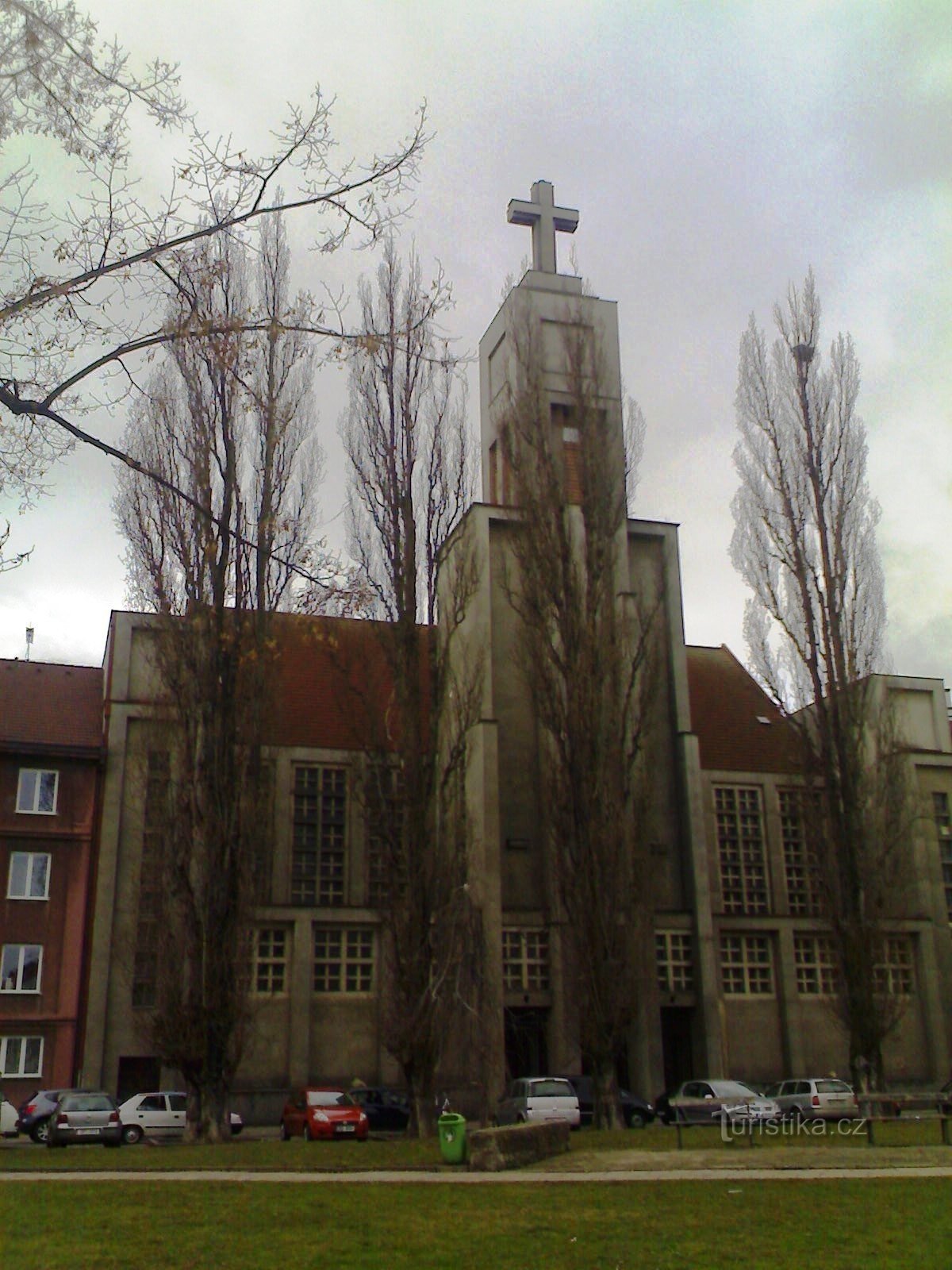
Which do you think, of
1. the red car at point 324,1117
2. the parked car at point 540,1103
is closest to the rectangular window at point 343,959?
the red car at point 324,1117

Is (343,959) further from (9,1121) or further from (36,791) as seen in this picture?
(36,791)

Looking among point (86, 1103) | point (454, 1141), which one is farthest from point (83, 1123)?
point (454, 1141)

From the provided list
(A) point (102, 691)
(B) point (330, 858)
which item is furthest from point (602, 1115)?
(A) point (102, 691)

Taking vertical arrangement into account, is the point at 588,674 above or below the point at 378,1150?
above

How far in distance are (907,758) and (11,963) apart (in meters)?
26.9

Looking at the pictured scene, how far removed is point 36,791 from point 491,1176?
2093 cm

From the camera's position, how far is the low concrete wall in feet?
52.1

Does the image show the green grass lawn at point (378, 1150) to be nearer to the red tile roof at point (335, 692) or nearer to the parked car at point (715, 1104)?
the parked car at point (715, 1104)

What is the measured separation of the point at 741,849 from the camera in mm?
35656

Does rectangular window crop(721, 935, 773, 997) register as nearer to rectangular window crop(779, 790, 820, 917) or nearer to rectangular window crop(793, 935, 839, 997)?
rectangular window crop(793, 935, 839, 997)

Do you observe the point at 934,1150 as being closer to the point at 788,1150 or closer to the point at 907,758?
the point at 788,1150

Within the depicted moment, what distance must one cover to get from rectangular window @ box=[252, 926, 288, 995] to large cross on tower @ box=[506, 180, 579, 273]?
847 inches

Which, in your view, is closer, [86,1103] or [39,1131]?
[86,1103]

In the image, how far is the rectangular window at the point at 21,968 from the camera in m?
30.2
